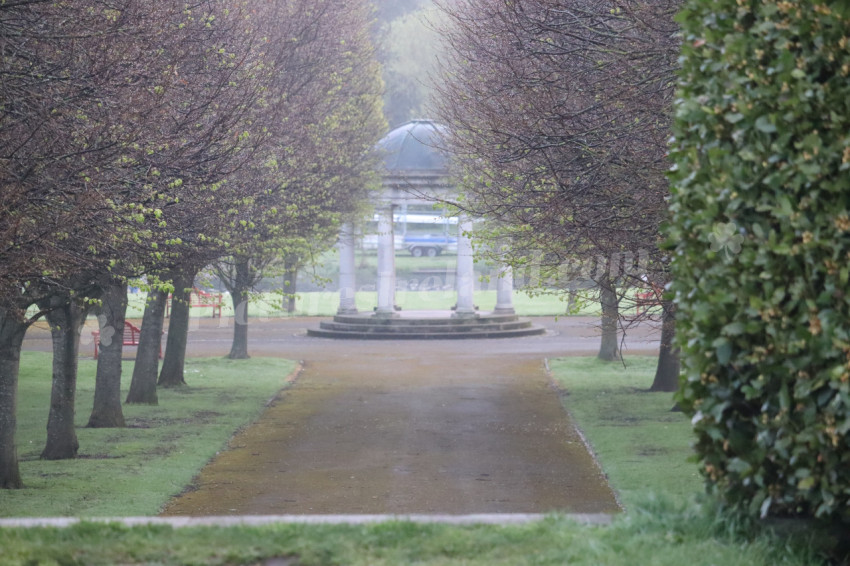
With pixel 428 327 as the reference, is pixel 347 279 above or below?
above

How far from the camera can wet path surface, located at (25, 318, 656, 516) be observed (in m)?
10.9

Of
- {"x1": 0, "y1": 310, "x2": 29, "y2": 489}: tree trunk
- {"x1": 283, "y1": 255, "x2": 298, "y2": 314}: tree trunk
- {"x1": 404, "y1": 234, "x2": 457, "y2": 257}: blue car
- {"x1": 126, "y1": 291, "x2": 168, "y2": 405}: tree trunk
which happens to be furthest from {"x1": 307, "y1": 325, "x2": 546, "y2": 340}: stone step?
{"x1": 404, "y1": 234, "x2": 457, "y2": 257}: blue car

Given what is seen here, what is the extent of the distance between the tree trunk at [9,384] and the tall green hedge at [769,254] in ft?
31.3

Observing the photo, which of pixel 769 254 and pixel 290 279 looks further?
pixel 290 279

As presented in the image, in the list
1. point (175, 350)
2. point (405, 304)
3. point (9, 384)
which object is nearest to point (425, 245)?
point (405, 304)

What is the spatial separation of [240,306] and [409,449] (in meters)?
13.5

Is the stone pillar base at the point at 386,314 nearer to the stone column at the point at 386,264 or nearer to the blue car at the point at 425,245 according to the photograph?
the stone column at the point at 386,264

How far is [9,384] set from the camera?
12.4m

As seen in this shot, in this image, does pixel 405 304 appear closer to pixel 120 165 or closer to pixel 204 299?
pixel 204 299

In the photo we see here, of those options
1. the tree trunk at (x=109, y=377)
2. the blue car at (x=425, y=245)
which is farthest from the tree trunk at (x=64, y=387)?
the blue car at (x=425, y=245)

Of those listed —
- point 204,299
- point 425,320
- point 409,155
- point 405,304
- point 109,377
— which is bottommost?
point 109,377

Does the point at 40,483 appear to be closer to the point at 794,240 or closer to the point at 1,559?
the point at 1,559

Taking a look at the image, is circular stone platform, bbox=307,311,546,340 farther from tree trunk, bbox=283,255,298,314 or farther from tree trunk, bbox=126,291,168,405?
tree trunk, bbox=126,291,168,405

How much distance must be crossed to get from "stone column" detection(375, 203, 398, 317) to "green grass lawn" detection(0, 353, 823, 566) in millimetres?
13674
